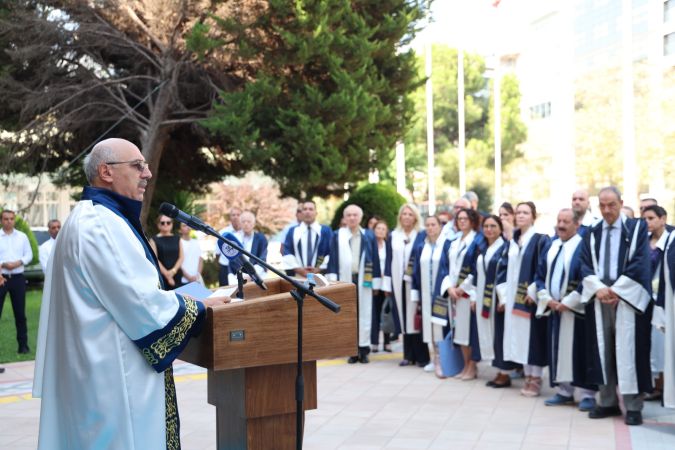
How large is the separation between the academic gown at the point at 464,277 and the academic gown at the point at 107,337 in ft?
22.0

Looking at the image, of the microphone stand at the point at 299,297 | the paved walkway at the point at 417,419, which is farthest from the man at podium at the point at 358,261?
the microphone stand at the point at 299,297

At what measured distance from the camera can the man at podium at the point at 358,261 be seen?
11.9 m

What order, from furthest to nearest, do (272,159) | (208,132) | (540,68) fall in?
(540,68) < (208,132) < (272,159)

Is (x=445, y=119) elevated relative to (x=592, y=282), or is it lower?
elevated

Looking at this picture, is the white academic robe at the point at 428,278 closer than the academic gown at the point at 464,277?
No

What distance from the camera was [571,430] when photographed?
7.62 m

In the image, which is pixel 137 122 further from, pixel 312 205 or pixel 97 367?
pixel 97 367

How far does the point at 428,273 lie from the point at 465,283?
97 centimetres

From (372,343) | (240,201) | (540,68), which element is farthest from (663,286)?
(540,68)

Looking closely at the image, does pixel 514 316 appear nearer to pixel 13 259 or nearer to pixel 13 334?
pixel 13 259

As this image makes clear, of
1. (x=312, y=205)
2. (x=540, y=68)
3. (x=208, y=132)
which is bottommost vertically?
(x=312, y=205)

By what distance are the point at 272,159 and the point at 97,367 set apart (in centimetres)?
1447

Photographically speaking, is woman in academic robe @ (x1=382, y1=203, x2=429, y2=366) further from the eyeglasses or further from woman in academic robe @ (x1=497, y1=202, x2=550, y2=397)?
the eyeglasses

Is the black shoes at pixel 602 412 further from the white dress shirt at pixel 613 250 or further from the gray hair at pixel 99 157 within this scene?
the gray hair at pixel 99 157
